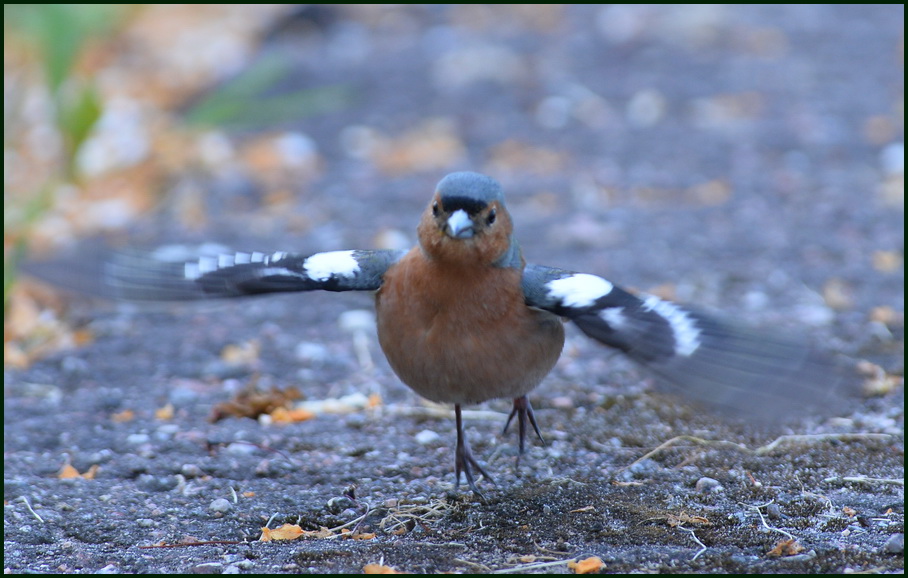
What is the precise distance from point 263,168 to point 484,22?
3416 mm

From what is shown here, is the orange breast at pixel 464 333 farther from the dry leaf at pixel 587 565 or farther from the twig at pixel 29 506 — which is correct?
the twig at pixel 29 506

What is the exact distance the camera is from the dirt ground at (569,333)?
11.2 feet

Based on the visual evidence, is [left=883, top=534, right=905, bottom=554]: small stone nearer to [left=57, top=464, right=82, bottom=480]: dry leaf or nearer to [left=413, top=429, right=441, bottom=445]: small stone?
[left=413, top=429, right=441, bottom=445]: small stone

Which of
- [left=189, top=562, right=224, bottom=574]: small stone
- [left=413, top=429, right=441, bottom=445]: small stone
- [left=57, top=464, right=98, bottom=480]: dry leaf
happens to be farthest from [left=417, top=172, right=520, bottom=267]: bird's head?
[left=57, top=464, right=98, bottom=480]: dry leaf

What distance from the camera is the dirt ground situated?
3408mm

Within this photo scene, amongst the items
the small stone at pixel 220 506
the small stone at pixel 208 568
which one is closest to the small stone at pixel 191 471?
the small stone at pixel 220 506

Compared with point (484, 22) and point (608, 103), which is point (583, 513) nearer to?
point (608, 103)

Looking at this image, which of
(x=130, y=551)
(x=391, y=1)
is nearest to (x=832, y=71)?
(x=391, y=1)

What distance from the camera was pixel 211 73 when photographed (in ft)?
29.3

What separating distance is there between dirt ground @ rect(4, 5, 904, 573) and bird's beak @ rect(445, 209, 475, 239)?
901 mm

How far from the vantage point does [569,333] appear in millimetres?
5305

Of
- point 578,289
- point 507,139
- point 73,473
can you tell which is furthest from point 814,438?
point 507,139

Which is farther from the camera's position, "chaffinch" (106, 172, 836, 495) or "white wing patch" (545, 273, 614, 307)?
"white wing patch" (545, 273, 614, 307)

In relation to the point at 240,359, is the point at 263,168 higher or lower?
higher
